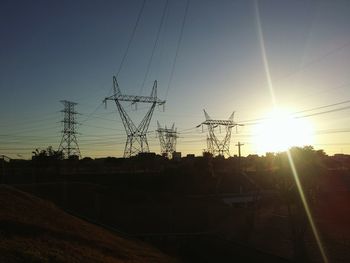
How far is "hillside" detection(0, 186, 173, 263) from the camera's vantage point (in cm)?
1738

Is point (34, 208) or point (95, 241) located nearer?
point (95, 241)

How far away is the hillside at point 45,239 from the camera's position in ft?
57.0

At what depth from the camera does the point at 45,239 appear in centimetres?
2103

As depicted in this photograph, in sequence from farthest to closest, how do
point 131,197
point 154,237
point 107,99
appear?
point 107,99, point 131,197, point 154,237

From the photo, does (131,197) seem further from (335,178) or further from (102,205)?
(335,178)

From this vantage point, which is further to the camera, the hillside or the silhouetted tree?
the silhouetted tree

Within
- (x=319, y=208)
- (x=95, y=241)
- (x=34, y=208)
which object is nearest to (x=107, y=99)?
(x=319, y=208)

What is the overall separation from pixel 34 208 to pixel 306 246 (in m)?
20.2

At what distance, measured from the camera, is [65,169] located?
81125 mm

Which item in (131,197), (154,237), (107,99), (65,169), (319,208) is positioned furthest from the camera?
(65,169)

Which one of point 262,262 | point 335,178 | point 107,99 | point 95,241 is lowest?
point 262,262

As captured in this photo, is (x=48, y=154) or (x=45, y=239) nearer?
(x=45, y=239)

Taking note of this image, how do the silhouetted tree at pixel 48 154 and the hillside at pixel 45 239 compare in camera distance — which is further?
the silhouetted tree at pixel 48 154

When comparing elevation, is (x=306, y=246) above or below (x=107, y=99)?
below
